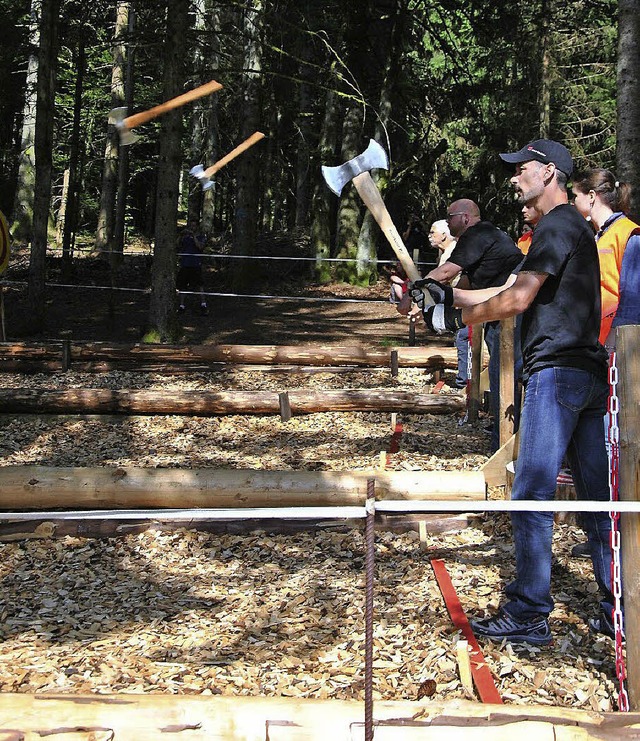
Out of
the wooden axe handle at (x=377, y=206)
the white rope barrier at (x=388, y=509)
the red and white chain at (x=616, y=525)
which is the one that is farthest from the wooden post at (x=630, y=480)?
the wooden axe handle at (x=377, y=206)

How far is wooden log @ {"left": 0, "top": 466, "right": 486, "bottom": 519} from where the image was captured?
5801 mm

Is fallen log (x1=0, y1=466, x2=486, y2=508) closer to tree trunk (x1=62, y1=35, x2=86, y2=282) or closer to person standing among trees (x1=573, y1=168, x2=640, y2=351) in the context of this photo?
person standing among trees (x1=573, y1=168, x2=640, y2=351)

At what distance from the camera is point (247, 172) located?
20.4 metres

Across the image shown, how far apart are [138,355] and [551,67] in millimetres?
15814

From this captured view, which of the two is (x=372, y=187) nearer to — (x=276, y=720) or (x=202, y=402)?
(x=276, y=720)

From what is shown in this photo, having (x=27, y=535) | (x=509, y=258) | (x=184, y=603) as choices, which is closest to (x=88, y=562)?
(x=27, y=535)

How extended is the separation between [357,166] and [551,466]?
2.06 meters

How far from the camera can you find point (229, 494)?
5824 millimetres

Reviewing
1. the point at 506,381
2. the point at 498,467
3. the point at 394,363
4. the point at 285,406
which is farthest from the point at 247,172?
the point at 498,467

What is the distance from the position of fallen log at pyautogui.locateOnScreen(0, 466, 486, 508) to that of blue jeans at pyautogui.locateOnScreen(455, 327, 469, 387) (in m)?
4.38

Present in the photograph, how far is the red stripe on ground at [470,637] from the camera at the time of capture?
3658 mm

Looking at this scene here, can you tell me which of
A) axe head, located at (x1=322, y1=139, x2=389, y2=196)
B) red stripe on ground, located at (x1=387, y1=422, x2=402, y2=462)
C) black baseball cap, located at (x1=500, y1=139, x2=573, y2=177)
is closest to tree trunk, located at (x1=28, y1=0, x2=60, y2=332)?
red stripe on ground, located at (x1=387, y1=422, x2=402, y2=462)

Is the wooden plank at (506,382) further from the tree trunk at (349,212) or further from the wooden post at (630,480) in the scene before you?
the tree trunk at (349,212)

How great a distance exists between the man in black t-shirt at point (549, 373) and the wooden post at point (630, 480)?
471 mm
